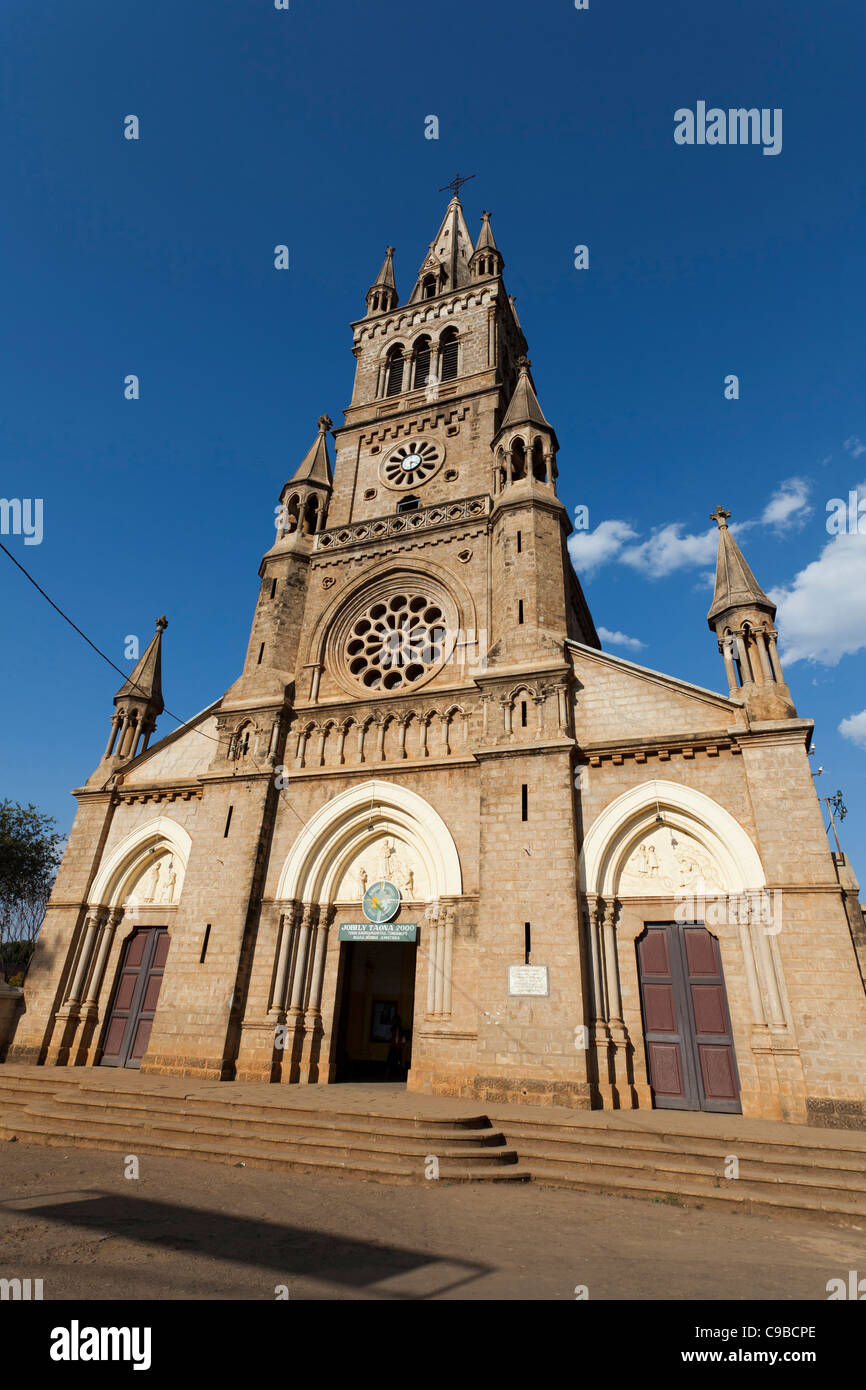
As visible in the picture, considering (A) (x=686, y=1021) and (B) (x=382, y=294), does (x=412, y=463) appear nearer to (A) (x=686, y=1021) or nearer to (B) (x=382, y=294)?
(B) (x=382, y=294)

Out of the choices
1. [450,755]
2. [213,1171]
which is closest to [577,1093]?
[213,1171]

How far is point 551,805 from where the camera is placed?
13547 mm

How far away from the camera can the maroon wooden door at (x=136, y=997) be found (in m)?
16.0

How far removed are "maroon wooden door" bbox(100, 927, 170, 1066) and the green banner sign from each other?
517 centimetres

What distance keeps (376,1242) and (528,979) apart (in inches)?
263

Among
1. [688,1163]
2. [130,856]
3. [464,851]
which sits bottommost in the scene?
[688,1163]

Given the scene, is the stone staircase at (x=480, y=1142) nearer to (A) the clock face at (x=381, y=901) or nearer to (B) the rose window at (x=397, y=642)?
(A) the clock face at (x=381, y=901)

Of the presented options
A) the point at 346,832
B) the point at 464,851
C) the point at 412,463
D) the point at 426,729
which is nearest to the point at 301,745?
the point at 346,832

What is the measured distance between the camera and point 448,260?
32.2 metres

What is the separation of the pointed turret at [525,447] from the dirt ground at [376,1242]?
1627 centimetres

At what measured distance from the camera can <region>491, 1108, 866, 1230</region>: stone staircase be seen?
7.87m

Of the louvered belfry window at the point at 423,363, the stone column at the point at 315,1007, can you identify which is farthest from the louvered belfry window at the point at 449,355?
the stone column at the point at 315,1007

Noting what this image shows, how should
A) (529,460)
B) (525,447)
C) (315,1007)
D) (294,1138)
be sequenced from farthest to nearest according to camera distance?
(525,447)
(529,460)
(315,1007)
(294,1138)

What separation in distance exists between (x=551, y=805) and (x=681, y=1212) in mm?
6983
